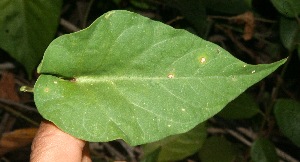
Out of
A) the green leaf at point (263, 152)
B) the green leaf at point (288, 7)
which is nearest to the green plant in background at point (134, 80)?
the green leaf at point (288, 7)

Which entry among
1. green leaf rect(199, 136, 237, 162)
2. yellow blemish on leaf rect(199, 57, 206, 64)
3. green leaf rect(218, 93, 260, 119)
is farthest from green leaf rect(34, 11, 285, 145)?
green leaf rect(199, 136, 237, 162)

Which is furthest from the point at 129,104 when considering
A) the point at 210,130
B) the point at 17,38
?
the point at 210,130

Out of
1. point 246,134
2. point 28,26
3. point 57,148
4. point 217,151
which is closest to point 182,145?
point 217,151

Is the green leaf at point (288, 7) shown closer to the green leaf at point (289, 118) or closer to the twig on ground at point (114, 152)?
the green leaf at point (289, 118)

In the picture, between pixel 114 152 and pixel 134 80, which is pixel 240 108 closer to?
pixel 114 152

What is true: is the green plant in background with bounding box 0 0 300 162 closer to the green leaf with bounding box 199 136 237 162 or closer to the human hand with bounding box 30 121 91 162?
the human hand with bounding box 30 121 91 162

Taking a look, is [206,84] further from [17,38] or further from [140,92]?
[17,38]
